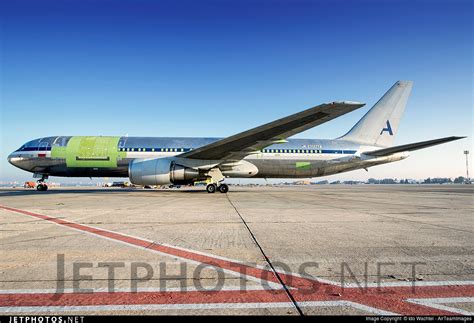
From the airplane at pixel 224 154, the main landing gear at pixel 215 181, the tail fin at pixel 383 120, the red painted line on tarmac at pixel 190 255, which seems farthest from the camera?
the tail fin at pixel 383 120

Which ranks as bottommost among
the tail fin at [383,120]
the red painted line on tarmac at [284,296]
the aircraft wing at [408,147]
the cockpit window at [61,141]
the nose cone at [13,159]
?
the red painted line on tarmac at [284,296]

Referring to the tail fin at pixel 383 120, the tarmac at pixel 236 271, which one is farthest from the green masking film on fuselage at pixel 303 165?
the tarmac at pixel 236 271

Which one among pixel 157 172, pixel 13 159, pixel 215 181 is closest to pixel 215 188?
pixel 215 181

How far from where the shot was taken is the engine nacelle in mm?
14617

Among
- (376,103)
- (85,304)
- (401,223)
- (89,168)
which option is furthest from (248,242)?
(376,103)

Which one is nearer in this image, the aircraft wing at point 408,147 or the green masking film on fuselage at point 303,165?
the aircraft wing at point 408,147

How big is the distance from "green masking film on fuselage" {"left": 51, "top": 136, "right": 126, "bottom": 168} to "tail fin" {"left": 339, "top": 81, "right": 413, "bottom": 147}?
622 inches

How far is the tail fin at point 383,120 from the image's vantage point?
1889cm

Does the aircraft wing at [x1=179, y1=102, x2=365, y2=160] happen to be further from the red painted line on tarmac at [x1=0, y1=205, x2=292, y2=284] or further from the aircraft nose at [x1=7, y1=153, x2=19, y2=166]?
the aircraft nose at [x1=7, y1=153, x2=19, y2=166]

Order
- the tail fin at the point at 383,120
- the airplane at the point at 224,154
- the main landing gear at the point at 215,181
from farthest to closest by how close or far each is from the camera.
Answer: the tail fin at the point at 383,120, the main landing gear at the point at 215,181, the airplane at the point at 224,154

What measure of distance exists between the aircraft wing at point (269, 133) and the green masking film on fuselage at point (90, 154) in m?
5.07

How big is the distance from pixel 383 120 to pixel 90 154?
1971cm

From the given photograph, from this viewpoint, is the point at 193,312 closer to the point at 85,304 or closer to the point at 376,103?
the point at 85,304

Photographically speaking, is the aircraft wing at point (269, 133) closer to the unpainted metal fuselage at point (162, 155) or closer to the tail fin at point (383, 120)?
the unpainted metal fuselage at point (162, 155)
